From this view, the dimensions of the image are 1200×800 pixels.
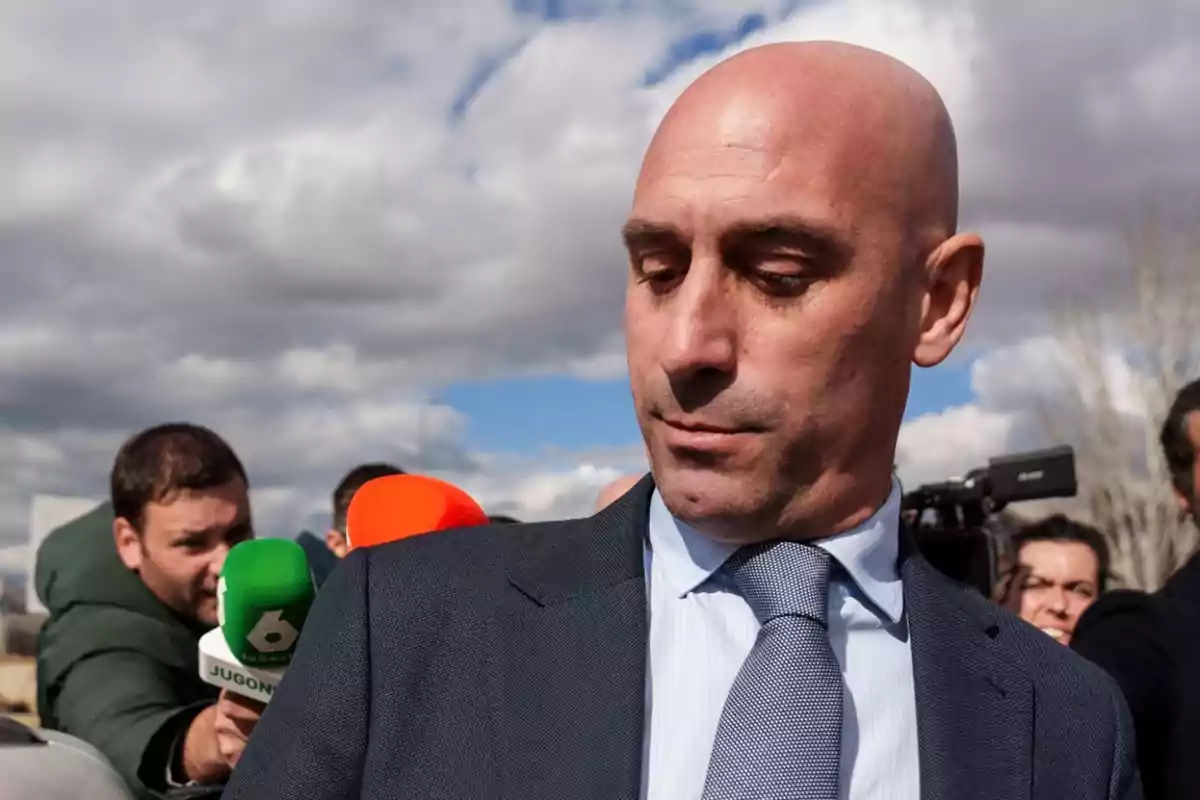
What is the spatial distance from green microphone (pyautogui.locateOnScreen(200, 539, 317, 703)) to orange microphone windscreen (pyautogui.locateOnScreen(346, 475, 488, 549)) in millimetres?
96

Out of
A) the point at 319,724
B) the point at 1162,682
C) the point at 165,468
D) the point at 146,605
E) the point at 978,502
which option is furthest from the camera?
the point at 978,502

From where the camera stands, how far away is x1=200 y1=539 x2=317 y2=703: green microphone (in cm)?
158

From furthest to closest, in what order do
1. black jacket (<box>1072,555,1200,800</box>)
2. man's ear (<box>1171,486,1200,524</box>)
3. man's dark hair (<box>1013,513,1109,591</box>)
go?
man's dark hair (<box>1013,513,1109,591</box>) → man's ear (<box>1171,486,1200,524</box>) → black jacket (<box>1072,555,1200,800</box>)

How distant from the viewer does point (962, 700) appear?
1119 mm

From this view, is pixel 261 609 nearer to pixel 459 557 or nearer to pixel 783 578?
pixel 459 557

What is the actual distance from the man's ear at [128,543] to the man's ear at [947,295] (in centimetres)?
186

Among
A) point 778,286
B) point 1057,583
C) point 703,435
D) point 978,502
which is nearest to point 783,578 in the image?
point 703,435

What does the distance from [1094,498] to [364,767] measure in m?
17.8

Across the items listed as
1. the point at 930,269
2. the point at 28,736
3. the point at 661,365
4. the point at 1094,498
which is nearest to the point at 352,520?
the point at 28,736

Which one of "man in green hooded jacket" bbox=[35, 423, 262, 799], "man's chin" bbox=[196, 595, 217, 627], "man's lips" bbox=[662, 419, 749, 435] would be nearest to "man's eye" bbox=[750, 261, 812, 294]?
"man's lips" bbox=[662, 419, 749, 435]

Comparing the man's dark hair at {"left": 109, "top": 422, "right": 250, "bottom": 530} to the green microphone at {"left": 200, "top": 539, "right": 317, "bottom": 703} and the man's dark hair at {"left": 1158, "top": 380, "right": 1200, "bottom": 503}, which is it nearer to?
the green microphone at {"left": 200, "top": 539, "right": 317, "bottom": 703}

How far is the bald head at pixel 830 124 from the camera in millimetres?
1078

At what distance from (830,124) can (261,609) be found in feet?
3.15

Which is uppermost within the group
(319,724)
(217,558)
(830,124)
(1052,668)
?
(830,124)
